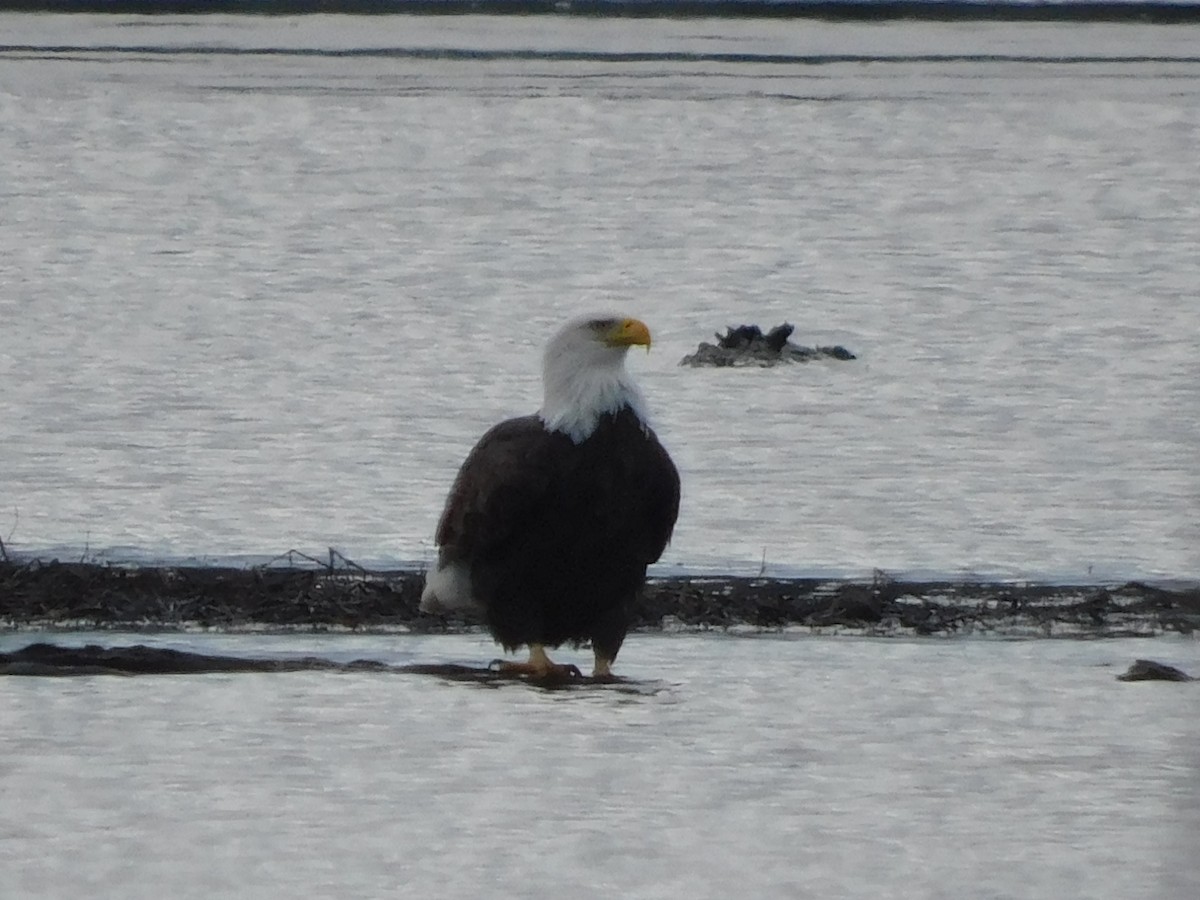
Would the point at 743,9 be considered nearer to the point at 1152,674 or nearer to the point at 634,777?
the point at 1152,674

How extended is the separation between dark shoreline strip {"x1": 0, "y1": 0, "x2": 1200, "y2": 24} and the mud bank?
17.6 m

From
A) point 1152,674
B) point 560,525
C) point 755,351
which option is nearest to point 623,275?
point 755,351

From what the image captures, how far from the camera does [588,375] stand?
19.8ft

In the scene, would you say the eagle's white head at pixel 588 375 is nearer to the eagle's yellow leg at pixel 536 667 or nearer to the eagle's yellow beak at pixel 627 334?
the eagle's yellow beak at pixel 627 334

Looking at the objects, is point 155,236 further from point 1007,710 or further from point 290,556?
point 1007,710

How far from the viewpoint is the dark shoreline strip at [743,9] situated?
24.0 m

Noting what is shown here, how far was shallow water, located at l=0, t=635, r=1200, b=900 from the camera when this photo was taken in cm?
439

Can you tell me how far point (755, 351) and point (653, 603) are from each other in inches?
161

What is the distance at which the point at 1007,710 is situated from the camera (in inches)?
219

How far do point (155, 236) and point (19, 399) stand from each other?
14.3ft

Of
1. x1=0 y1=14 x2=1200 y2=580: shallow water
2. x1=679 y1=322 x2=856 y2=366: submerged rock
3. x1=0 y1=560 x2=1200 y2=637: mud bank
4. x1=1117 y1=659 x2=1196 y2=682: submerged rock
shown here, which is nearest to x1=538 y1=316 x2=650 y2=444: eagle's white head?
x1=0 y1=560 x2=1200 y2=637: mud bank

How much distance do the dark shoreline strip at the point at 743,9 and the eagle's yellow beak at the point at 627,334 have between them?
18.1m

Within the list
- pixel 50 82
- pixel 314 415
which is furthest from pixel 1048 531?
pixel 50 82

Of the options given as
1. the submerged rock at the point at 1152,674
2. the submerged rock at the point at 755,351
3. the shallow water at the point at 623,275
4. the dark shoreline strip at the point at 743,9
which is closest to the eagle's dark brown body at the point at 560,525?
the shallow water at the point at 623,275
